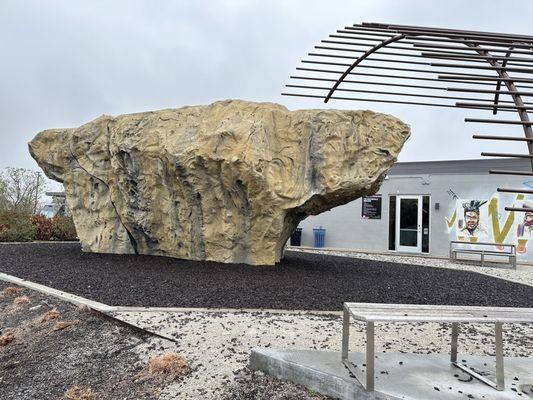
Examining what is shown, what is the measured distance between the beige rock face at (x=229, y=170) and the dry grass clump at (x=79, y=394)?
510cm

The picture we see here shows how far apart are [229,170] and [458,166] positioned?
11.6 meters

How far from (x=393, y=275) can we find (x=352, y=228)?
922 centimetres

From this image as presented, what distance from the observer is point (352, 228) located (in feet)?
61.6

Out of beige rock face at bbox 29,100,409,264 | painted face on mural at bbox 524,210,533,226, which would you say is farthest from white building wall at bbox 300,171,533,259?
beige rock face at bbox 29,100,409,264

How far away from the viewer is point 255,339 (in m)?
4.54

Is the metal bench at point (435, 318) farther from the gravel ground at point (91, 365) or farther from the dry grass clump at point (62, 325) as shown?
the dry grass clump at point (62, 325)

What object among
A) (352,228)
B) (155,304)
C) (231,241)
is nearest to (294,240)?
(352,228)

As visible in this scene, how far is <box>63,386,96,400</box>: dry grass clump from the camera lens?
3.50 meters

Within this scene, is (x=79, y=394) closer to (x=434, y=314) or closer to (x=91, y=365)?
(x=91, y=365)

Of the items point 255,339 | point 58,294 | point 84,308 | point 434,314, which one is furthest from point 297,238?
point 434,314

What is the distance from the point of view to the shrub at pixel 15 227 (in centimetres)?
1522

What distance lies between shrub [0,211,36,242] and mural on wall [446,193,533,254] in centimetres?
1552

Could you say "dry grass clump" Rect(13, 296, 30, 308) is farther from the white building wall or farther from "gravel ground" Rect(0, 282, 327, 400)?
the white building wall

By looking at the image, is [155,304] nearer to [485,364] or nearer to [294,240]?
[485,364]
